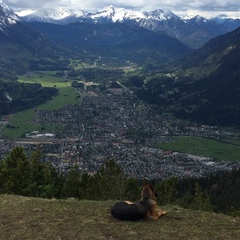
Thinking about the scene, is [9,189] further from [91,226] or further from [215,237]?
[215,237]

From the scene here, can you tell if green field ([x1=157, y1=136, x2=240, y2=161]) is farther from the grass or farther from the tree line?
the grass

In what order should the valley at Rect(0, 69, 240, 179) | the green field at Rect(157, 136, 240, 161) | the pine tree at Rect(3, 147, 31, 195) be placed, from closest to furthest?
the pine tree at Rect(3, 147, 31, 195) → the valley at Rect(0, 69, 240, 179) → the green field at Rect(157, 136, 240, 161)

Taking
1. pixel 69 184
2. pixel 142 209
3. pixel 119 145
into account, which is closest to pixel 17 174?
pixel 69 184

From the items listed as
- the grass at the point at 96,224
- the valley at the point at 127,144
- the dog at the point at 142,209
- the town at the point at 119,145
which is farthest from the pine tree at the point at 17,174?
the valley at the point at 127,144

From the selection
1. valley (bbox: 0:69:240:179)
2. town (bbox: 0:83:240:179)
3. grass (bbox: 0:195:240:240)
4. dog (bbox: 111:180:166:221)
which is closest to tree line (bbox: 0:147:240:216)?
grass (bbox: 0:195:240:240)

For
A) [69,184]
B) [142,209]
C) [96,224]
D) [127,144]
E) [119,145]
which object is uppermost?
[142,209]

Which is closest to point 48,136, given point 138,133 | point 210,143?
point 138,133

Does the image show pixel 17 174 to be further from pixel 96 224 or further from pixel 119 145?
pixel 119 145
